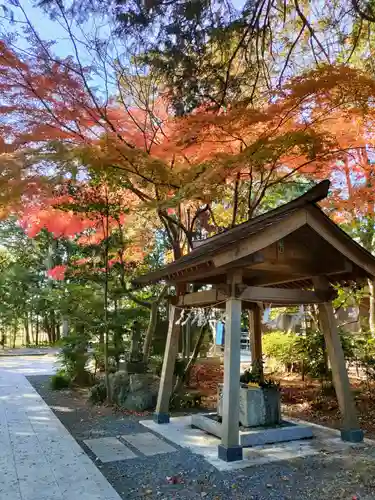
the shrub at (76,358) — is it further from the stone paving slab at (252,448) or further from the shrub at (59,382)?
the stone paving slab at (252,448)

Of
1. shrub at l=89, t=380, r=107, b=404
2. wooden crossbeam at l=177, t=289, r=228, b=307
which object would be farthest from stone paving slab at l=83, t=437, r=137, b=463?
shrub at l=89, t=380, r=107, b=404

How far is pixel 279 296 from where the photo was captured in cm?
516

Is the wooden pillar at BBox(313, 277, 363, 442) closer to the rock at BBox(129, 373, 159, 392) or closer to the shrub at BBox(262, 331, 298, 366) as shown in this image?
the rock at BBox(129, 373, 159, 392)

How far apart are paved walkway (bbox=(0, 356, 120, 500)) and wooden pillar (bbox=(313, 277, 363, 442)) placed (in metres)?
3.00

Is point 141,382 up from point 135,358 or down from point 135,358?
down

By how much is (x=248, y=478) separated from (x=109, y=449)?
174cm

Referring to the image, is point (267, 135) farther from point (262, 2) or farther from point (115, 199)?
point (115, 199)

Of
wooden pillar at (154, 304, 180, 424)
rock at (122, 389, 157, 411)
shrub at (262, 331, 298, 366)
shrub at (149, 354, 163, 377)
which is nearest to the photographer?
wooden pillar at (154, 304, 180, 424)

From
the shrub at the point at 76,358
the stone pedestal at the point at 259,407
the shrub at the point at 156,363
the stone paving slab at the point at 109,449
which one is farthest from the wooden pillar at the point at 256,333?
the shrub at the point at 76,358

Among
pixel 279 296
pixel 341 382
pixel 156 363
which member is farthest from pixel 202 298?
pixel 156 363

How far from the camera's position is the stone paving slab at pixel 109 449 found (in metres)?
4.51

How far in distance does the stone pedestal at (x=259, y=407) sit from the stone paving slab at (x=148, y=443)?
3.38 feet

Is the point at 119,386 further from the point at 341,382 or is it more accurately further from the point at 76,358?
the point at 341,382

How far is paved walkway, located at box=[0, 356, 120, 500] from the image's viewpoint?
11.4ft
